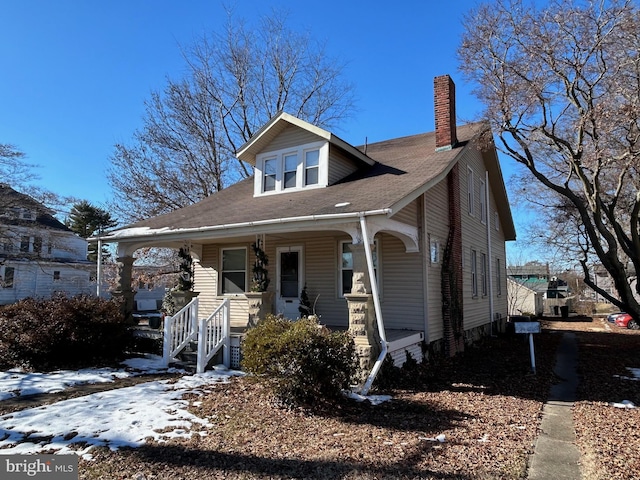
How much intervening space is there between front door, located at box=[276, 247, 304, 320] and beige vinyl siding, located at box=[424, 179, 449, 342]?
3517 mm

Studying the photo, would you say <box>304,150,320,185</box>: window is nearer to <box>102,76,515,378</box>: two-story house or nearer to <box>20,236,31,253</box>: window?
<box>102,76,515,378</box>: two-story house

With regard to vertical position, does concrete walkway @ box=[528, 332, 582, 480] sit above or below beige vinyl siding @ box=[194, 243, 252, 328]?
below

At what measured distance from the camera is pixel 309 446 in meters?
4.64

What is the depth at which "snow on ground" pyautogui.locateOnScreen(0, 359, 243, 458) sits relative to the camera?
15.3 ft

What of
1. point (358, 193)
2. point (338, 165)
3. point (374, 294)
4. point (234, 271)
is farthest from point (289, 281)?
point (374, 294)

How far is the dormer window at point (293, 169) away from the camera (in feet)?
37.7

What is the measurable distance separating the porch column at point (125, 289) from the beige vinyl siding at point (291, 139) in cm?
515

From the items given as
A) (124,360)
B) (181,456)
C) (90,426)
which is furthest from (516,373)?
(124,360)

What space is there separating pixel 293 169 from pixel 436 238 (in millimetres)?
4515

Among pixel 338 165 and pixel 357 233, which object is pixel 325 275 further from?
pixel 357 233

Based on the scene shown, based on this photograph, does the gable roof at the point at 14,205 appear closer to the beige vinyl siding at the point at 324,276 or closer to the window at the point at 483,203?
the beige vinyl siding at the point at 324,276

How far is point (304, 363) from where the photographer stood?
590 centimetres
